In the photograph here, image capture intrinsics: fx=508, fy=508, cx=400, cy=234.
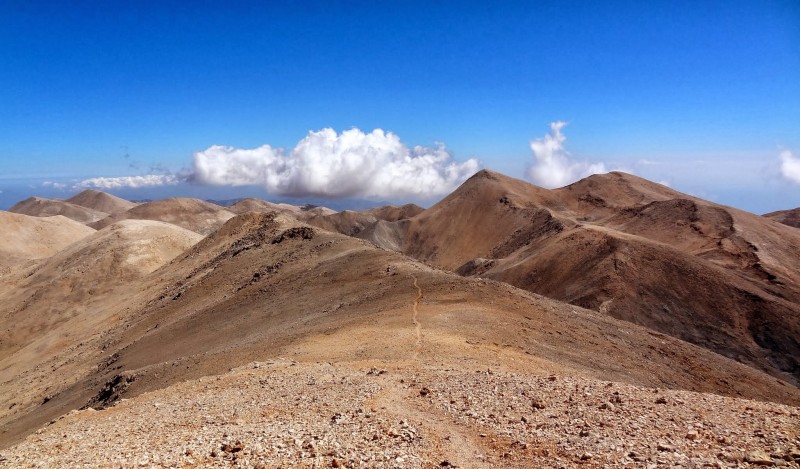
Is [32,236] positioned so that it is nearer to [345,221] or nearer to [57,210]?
[345,221]

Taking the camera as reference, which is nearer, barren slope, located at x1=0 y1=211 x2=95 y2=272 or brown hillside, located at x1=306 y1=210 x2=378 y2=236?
barren slope, located at x1=0 y1=211 x2=95 y2=272

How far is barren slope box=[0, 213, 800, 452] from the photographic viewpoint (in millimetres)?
20000

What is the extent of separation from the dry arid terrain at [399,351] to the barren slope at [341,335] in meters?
0.17

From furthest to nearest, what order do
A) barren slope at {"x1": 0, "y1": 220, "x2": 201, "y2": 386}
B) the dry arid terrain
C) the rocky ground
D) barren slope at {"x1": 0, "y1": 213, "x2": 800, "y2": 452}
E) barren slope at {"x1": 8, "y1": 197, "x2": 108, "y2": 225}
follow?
barren slope at {"x1": 8, "y1": 197, "x2": 108, "y2": 225}, barren slope at {"x1": 0, "y1": 220, "x2": 201, "y2": 386}, barren slope at {"x1": 0, "y1": 213, "x2": 800, "y2": 452}, the dry arid terrain, the rocky ground

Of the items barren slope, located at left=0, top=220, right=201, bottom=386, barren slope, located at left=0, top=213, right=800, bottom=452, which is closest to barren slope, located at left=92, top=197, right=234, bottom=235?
barren slope, located at left=0, top=220, right=201, bottom=386

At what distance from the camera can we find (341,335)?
845 inches

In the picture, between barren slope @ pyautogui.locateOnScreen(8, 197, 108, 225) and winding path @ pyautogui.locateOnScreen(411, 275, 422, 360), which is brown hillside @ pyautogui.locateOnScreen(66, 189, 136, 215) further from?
winding path @ pyautogui.locateOnScreen(411, 275, 422, 360)

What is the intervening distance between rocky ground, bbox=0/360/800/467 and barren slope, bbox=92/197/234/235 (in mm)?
123922

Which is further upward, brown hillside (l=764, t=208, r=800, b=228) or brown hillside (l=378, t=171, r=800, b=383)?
brown hillside (l=764, t=208, r=800, b=228)

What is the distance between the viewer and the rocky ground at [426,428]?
30.6ft

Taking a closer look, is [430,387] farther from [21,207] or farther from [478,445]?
[21,207]

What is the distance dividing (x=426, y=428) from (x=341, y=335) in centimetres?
1095

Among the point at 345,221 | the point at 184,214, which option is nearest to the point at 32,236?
the point at 184,214

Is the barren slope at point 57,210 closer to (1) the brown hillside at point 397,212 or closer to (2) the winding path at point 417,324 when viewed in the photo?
(1) the brown hillside at point 397,212
